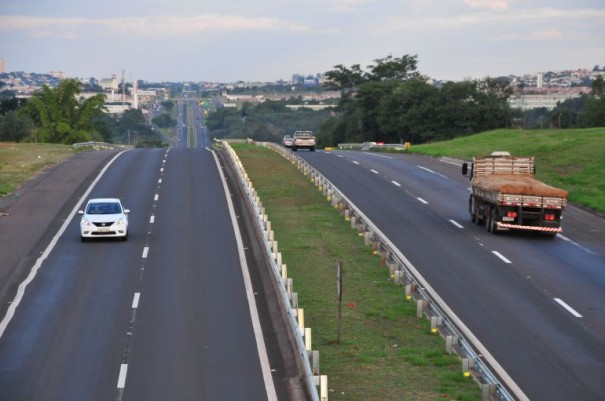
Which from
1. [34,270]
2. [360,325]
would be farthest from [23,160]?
[360,325]

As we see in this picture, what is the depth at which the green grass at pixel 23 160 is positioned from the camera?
2169 inches

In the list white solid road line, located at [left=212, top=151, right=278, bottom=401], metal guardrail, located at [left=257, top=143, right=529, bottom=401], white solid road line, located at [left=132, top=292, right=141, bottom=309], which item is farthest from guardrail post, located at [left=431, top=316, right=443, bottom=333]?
white solid road line, located at [left=132, top=292, right=141, bottom=309]

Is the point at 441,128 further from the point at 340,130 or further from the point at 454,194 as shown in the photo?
the point at 454,194

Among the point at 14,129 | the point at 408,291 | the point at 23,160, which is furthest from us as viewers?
the point at 14,129

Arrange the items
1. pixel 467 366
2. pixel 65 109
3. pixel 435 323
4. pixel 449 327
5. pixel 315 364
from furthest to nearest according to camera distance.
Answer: pixel 65 109, pixel 435 323, pixel 449 327, pixel 467 366, pixel 315 364

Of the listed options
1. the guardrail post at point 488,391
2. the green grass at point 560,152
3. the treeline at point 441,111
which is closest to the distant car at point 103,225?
the guardrail post at point 488,391

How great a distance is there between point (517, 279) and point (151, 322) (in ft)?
37.6

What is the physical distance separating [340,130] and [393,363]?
133 m

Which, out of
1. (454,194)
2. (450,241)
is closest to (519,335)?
(450,241)

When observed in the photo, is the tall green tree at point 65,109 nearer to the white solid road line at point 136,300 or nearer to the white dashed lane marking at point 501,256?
the white dashed lane marking at point 501,256

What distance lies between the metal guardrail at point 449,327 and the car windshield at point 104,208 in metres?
8.98

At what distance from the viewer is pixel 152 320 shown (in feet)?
80.5

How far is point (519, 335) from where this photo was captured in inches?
923

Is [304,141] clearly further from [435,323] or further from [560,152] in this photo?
[435,323]
